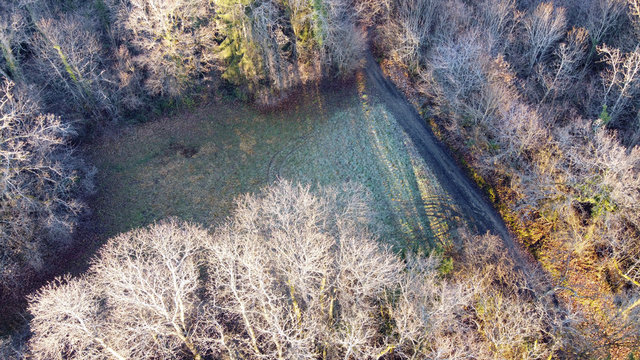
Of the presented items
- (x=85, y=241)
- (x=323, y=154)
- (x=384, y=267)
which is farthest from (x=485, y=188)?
(x=85, y=241)

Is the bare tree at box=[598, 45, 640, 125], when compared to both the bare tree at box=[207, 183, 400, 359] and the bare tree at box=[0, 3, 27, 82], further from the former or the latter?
the bare tree at box=[0, 3, 27, 82]

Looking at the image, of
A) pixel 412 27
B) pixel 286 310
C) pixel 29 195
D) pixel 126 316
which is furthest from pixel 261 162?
pixel 412 27

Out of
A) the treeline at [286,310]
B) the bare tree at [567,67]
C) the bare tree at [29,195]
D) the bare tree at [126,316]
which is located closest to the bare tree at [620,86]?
the bare tree at [567,67]

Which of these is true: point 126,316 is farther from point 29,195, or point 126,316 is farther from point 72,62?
point 72,62

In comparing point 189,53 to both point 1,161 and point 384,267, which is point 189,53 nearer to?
point 1,161

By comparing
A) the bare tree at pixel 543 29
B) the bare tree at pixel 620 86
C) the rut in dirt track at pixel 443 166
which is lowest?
the rut in dirt track at pixel 443 166

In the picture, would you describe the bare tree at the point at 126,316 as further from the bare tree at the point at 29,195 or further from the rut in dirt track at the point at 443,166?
the rut in dirt track at the point at 443,166
